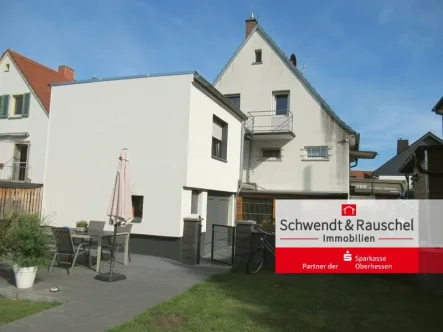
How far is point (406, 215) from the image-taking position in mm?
11398

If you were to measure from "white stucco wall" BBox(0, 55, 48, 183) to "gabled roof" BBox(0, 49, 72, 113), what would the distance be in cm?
20

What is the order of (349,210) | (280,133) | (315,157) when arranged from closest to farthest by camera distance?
(349,210)
(280,133)
(315,157)

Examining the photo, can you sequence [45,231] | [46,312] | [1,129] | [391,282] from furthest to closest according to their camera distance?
1. [1,129]
2. [391,282]
3. [45,231]
4. [46,312]

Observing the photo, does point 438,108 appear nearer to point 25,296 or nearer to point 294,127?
point 294,127

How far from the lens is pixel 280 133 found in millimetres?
18609

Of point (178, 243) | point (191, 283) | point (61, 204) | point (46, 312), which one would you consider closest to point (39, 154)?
point (61, 204)

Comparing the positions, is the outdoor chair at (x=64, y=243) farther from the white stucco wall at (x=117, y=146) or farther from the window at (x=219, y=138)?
the window at (x=219, y=138)

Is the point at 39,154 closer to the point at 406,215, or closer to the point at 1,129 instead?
the point at 1,129

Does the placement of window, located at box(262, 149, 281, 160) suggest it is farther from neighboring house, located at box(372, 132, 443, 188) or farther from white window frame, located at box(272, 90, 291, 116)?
neighboring house, located at box(372, 132, 443, 188)

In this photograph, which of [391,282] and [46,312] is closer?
[46,312]

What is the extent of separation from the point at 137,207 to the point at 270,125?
32.2 feet

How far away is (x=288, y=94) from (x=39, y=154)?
1180 cm

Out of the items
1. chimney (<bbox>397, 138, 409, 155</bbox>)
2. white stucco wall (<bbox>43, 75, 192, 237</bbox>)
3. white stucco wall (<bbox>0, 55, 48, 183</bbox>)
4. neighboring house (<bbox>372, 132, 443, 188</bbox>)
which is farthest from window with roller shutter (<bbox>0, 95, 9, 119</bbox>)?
chimney (<bbox>397, 138, 409, 155</bbox>)

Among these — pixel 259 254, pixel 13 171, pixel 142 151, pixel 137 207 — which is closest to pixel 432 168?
pixel 259 254
